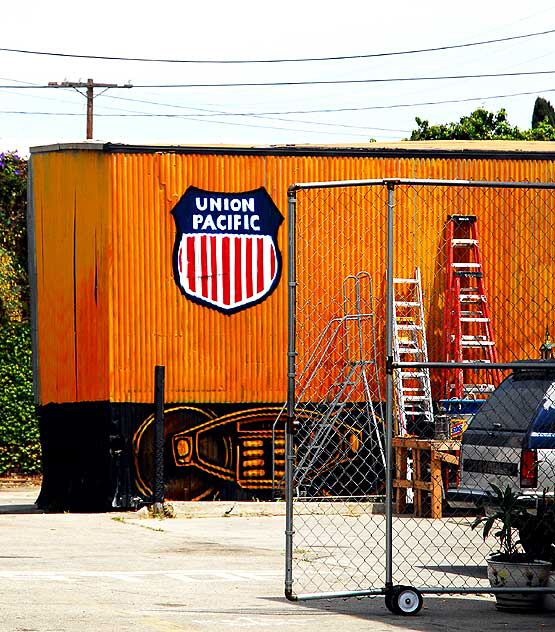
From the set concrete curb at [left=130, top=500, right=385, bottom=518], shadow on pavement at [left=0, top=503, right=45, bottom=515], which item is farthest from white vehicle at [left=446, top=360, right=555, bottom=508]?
shadow on pavement at [left=0, top=503, right=45, bottom=515]

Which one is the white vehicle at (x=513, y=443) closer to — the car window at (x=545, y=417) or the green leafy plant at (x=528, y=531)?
the car window at (x=545, y=417)

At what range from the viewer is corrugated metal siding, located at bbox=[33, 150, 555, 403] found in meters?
19.3

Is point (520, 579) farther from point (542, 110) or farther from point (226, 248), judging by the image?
point (542, 110)

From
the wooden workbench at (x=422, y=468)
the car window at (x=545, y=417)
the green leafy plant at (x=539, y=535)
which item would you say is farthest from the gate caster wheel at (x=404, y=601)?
the wooden workbench at (x=422, y=468)

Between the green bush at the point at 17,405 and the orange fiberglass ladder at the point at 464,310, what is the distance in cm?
826

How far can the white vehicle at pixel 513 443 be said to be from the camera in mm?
12695

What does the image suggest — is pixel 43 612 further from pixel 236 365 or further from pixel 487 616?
pixel 236 365

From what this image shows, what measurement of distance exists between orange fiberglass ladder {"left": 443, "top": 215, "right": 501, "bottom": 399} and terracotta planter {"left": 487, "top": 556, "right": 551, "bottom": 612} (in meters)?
8.99

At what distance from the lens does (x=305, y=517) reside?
18688mm

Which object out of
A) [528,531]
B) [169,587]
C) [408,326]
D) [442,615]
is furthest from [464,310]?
[442,615]

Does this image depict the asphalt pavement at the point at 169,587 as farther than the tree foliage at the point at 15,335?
No

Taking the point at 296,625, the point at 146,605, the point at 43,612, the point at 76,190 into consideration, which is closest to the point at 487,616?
the point at 296,625

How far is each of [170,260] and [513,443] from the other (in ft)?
25.6

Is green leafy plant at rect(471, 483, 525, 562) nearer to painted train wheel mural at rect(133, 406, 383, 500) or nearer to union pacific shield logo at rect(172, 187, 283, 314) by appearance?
painted train wheel mural at rect(133, 406, 383, 500)
